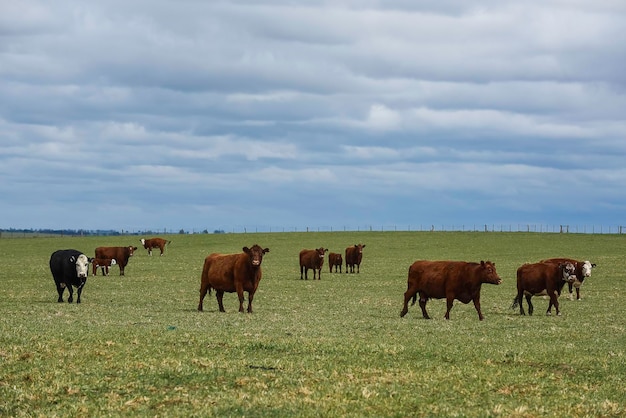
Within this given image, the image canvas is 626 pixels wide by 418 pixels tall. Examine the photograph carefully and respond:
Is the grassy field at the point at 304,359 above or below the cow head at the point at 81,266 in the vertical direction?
below

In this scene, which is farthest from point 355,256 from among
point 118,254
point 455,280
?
point 455,280

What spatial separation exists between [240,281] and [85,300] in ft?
30.4

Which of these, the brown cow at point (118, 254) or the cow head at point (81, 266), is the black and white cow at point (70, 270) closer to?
the cow head at point (81, 266)

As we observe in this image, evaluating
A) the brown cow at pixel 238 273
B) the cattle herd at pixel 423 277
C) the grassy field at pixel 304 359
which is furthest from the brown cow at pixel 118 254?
the brown cow at pixel 238 273

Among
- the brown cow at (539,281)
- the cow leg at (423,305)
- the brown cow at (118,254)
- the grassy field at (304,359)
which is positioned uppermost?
the brown cow at (118,254)

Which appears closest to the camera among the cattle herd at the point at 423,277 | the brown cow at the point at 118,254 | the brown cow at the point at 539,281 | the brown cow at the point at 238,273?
the cattle herd at the point at 423,277

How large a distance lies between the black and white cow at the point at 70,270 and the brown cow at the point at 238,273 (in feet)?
20.6

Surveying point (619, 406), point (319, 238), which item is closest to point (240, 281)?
point (619, 406)

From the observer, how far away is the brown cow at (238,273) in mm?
29672

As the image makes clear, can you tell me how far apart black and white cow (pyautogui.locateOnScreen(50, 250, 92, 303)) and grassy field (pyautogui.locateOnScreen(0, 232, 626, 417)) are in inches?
36.2

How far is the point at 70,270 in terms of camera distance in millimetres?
34625

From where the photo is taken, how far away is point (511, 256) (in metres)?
85.0

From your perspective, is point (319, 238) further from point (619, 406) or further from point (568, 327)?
point (619, 406)

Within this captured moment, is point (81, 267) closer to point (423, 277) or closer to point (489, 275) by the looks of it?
point (423, 277)
